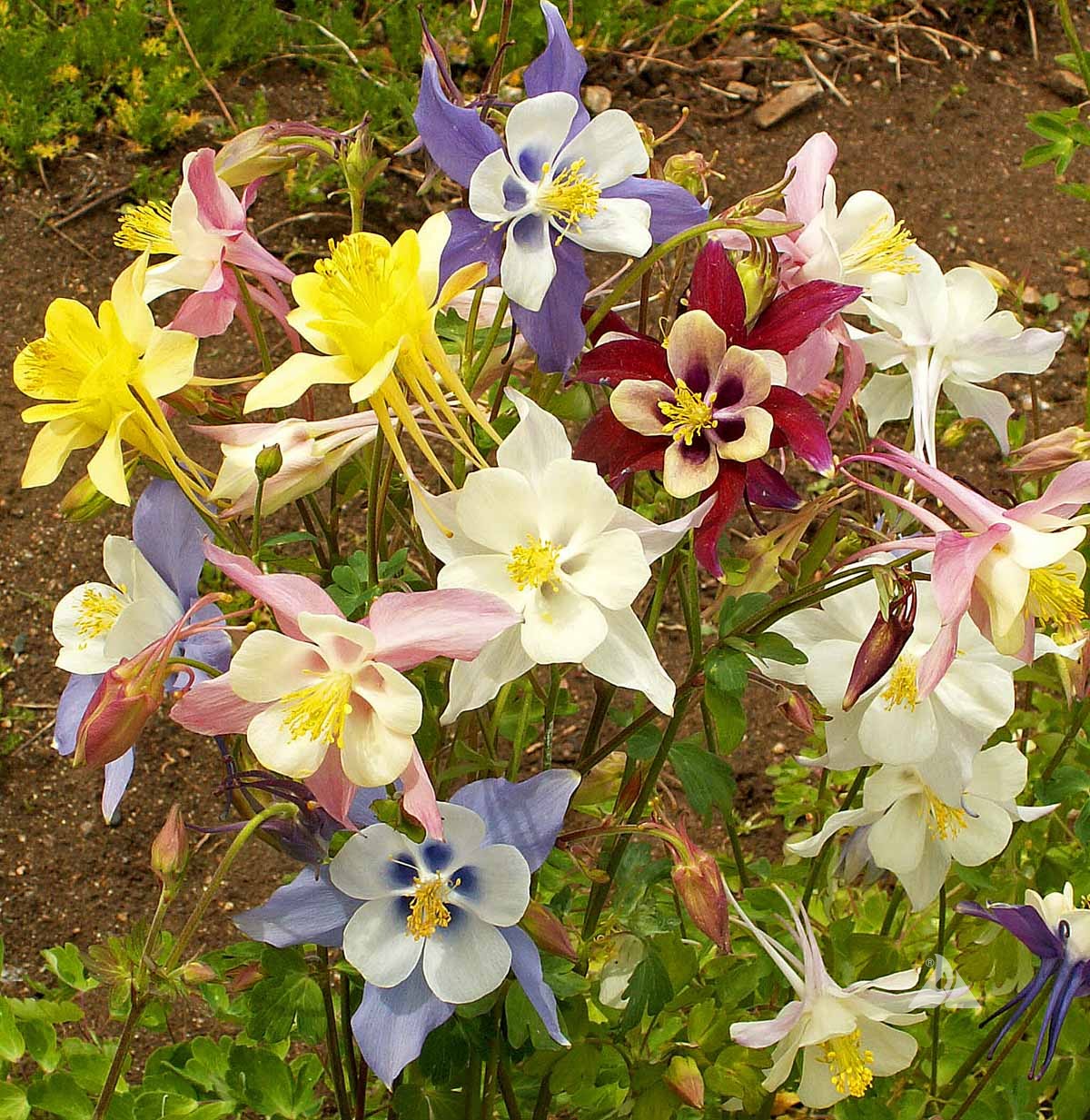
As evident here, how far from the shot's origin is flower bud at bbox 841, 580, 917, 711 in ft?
2.86

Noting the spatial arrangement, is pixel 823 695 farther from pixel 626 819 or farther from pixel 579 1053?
pixel 579 1053

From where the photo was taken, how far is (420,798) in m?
0.82

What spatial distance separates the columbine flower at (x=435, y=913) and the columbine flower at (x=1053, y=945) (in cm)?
42

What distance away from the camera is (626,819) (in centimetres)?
115

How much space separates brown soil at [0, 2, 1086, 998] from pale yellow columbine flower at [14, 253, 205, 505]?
1.46m

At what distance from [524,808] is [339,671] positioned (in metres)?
0.23

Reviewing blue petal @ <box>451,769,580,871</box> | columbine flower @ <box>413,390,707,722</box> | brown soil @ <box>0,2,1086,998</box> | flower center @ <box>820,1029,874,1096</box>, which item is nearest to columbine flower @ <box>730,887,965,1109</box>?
flower center @ <box>820,1029,874,1096</box>

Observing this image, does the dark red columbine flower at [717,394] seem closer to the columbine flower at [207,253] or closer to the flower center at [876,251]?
the flower center at [876,251]

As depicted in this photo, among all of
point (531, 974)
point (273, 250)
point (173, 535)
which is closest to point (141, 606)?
point (173, 535)

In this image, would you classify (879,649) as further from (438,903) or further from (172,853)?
(172,853)

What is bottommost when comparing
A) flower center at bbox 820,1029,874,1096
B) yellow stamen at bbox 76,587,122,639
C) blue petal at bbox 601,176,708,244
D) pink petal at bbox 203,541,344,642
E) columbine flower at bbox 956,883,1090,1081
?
flower center at bbox 820,1029,874,1096

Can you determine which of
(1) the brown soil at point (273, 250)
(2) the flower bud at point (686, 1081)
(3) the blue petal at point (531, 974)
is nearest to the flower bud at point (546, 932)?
(3) the blue petal at point (531, 974)

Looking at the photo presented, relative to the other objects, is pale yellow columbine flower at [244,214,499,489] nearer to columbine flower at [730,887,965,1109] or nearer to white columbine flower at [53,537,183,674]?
white columbine flower at [53,537,183,674]

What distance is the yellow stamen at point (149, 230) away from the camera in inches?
38.9
